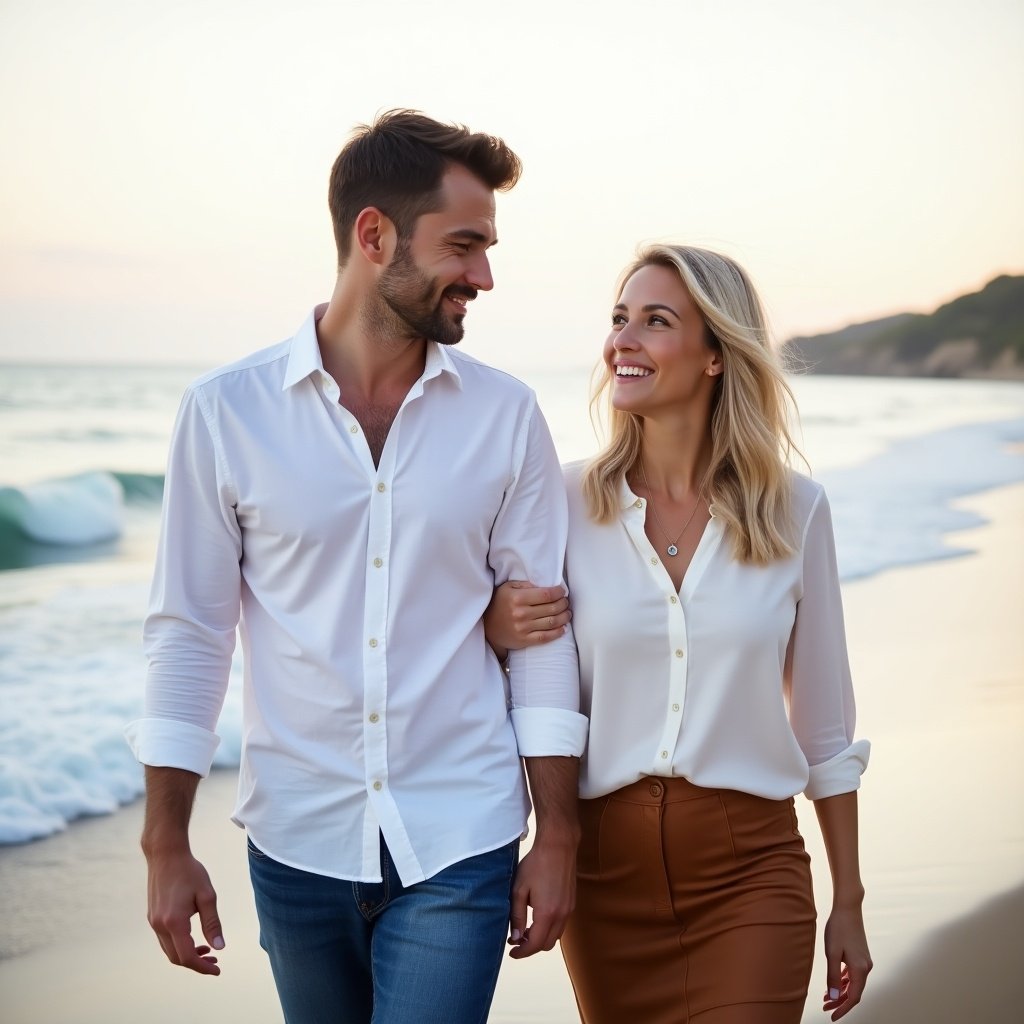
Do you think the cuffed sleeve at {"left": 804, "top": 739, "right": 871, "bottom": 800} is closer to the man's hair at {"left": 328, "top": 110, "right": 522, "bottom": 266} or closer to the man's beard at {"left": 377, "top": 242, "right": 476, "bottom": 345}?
the man's beard at {"left": 377, "top": 242, "right": 476, "bottom": 345}

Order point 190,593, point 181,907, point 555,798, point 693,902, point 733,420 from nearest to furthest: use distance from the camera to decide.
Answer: point 181,907 < point 190,593 < point 555,798 < point 693,902 < point 733,420

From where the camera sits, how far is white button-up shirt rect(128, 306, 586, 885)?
7.20 ft

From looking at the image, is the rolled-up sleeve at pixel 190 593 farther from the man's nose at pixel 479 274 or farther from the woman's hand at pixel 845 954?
the woman's hand at pixel 845 954

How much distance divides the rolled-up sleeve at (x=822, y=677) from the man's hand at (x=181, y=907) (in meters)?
1.21

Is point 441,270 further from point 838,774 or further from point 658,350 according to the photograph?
point 838,774

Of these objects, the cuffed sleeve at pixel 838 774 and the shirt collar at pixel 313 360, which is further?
the cuffed sleeve at pixel 838 774

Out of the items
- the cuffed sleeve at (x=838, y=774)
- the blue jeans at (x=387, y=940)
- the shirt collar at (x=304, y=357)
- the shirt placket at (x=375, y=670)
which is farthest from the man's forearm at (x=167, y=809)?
the cuffed sleeve at (x=838, y=774)

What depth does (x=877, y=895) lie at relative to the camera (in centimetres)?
448

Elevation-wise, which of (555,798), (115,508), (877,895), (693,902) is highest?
(555,798)

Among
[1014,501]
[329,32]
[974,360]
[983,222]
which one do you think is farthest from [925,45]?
[974,360]

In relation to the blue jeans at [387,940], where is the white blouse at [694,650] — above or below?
above

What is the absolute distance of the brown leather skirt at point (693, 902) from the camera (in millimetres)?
2430

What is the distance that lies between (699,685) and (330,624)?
0.74 m

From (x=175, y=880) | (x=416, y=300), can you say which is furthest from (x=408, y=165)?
(x=175, y=880)
